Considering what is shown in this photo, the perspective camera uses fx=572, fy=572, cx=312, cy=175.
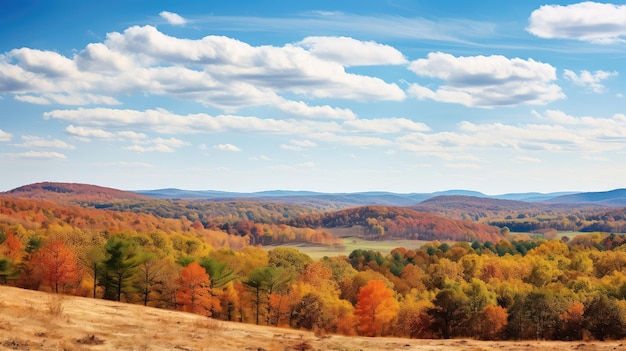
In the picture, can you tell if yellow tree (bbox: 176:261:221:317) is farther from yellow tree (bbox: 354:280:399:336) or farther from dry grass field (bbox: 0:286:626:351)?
dry grass field (bbox: 0:286:626:351)

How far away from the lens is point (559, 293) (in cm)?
9000

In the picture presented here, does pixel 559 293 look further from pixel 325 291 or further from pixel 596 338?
pixel 325 291

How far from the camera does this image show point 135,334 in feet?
114

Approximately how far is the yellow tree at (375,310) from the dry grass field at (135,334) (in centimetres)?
4681

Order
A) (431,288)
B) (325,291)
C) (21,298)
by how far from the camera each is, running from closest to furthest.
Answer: (21,298) < (325,291) < (431,288)

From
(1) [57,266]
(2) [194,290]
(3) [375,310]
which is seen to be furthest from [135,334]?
(3) [375,310]

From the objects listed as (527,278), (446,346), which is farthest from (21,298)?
(527,278)

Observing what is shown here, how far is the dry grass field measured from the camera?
1210 inches

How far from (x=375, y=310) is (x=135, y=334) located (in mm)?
60521

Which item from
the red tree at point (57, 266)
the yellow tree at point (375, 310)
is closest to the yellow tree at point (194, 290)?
the red tree at point (57, 266)

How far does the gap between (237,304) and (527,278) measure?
2740 inches

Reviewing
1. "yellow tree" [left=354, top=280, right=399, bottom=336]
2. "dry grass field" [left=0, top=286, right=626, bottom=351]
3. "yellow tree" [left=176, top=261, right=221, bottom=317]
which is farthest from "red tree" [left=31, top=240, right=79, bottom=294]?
"yellow tree" [left=354, top=280, right=399, bottom=336]

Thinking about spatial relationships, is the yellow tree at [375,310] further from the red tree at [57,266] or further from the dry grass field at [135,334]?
the dry grass field at [135,334]

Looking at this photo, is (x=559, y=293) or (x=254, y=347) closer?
(x=254, y=347)
